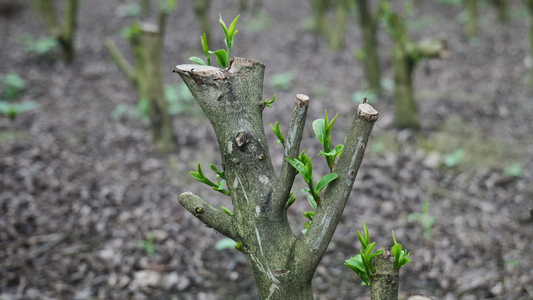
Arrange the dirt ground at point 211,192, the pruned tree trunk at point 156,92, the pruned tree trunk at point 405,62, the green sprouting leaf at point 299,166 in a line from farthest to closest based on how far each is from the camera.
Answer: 1. the pruned tree trunk at point 405,62
2. the pruned tree trunk at point 156,92
3. the dirt ground at point 211,192
4. the green sprouting leaf at point 299,166

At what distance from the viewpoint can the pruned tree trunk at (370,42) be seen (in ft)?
17.7

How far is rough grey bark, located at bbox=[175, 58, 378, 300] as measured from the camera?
122 centimetres

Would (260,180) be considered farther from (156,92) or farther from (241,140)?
(156,92)

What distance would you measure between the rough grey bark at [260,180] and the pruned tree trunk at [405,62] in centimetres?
355

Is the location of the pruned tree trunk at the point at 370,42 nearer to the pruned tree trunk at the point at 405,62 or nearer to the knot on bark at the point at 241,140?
the pruned tree trunk at the point at 405,62

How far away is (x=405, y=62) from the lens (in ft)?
14.9

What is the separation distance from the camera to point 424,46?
428 cm

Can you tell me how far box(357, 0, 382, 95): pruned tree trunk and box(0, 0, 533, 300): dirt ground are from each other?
0.32 m

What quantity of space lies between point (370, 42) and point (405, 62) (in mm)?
1160

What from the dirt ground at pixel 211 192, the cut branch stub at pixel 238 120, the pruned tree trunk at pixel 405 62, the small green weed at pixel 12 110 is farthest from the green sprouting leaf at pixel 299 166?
the small green weed at pixel 12 110

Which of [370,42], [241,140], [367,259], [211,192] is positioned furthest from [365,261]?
[370,42]

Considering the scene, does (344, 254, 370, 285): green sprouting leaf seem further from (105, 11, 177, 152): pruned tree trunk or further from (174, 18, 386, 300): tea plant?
(105, 11, 177, 152): pruned tree trunk

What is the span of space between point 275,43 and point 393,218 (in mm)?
6280

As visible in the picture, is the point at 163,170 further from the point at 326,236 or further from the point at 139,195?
the point at 326,236
